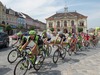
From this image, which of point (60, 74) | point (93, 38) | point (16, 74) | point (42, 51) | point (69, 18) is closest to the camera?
point (16, 74)

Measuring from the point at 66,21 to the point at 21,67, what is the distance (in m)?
103

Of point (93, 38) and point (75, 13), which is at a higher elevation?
point (75, 13)

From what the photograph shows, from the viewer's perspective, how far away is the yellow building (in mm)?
108062

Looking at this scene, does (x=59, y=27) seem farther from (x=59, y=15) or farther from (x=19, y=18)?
(x=19, y=18)

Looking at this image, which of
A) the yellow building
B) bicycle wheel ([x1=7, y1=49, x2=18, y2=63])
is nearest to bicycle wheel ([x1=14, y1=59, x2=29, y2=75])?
bicycle wheel ([x1=7, y1=49, x2=18, y2=63])

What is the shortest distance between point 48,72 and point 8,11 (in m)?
75.7

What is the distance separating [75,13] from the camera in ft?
371

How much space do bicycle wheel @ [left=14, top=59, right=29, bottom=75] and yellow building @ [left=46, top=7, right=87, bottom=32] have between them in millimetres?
99644

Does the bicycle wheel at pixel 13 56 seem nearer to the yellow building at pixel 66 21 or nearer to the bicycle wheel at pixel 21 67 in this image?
the bicycle wheel at pixel 21 67

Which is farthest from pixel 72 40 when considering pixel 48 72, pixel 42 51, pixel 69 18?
pixel 69 18

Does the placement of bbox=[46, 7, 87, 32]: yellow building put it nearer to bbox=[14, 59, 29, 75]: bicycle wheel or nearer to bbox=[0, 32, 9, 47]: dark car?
→ bbox=[0, 32, 9, 47]: dark car

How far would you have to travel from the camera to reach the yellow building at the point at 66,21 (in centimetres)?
10806

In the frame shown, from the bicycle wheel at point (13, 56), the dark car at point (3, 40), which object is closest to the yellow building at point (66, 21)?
the dark car at point (3, 40)

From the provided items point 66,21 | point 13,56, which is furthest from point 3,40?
point 66,21
